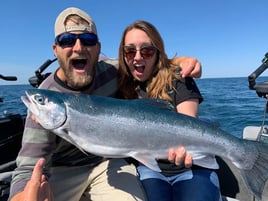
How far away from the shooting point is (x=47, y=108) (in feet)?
10.3

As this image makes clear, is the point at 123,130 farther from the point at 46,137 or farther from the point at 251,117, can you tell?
the point at 251,117

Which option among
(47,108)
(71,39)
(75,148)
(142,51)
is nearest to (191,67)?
(142,51)

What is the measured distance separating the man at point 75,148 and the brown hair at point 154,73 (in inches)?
6.3

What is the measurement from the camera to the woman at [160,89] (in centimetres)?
385

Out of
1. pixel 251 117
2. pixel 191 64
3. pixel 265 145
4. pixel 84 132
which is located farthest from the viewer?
pixel 251 117

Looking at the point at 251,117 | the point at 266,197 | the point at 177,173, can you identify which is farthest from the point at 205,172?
the point at 251,117

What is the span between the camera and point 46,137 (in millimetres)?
3617

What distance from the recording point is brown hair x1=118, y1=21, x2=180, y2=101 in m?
4.25

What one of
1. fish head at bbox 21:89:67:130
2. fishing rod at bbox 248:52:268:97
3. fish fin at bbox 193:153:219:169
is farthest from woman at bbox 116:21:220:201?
fishing rod at bbox 248:52:268:97

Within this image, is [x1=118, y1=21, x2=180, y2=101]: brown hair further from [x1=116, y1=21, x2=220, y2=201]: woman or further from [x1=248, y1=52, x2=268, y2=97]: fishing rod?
[x1=248, y1=52, x2=268, y2=97]: fishing rod

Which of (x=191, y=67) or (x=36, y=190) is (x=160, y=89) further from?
(x=36, y=190)

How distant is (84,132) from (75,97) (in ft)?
1.24

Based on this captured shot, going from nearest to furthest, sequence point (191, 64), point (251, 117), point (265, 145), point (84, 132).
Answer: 1. point (84, 132)
2. point (265, 145)
3. point (191, 64)
4. point (251, 117)

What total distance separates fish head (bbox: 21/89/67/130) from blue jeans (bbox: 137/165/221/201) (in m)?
1.49
